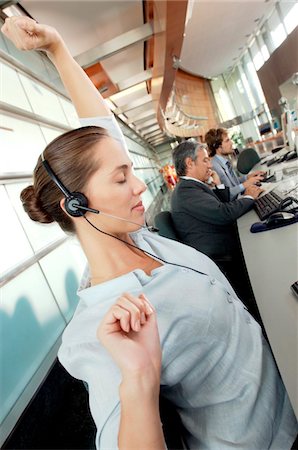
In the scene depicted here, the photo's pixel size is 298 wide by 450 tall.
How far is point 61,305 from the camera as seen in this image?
198 cm

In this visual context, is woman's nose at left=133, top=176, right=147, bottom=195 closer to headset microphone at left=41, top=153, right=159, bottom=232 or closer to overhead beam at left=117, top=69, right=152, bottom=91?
headset microphone at left=41, top=153, right=159, bottom=232

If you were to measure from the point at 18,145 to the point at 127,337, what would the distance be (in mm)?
1974

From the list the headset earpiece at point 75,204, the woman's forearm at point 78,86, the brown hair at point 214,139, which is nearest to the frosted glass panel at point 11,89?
the woman's forearm at point 78,86

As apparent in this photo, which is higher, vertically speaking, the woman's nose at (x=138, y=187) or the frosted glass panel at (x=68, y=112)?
the frosted glass panel at (x=68, y=112)

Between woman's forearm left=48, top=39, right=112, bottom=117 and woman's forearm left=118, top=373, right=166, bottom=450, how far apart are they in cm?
100

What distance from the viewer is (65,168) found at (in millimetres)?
829

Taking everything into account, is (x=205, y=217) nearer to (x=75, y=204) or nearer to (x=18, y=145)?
(x=18, y=145)

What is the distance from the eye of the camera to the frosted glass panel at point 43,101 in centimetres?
265

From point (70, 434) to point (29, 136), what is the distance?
2044mm

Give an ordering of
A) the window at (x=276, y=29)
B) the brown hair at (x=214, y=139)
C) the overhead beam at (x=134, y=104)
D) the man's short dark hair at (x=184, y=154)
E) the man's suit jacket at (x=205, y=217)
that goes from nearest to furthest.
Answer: the man's suit jacket at (x=205, y=217) → the man's short dark hair at (x=184, y=154) → the brown hair at (x=214, y=139) → the overhead beam at (x=134, y=104) → the window at (x=276, y=29)

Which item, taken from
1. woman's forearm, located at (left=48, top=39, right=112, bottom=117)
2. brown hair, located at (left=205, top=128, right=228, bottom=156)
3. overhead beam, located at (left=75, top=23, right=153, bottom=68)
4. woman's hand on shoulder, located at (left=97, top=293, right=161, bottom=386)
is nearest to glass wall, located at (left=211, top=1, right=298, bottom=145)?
brown hair, located at (left=205, top=128, right=228, bottom=156)

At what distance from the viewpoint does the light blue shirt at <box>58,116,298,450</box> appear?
70cm

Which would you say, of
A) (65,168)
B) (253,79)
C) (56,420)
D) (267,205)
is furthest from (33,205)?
(253,79)

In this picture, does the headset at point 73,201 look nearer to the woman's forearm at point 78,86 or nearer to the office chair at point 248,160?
the woman's forearm at point 78,86
